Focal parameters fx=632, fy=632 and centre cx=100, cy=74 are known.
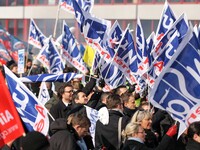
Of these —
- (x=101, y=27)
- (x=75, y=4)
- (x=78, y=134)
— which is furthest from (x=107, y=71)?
(x=78, y=134)

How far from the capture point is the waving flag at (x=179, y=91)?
6070 mm

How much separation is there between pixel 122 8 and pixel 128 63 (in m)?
28.7

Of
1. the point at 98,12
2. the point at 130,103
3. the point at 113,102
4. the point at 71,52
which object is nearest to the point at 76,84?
the point at 130,103

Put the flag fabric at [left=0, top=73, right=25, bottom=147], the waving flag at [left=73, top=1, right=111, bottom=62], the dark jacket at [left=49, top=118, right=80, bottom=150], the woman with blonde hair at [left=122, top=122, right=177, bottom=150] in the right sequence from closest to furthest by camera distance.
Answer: the flag fabric at [left=0, top=73, right=25, bottom=147] → the woman with blonde hair at [left=122, top=122, right=177, bottom=150] → the dark jacket at [left=49, top=118, right=80, bottom=150] → the waving flag at [left=73, top=1, right=111, bottom=62]

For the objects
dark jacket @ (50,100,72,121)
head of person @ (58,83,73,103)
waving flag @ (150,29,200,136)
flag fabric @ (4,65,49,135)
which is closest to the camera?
flag fabric @ (4,65,49,135)

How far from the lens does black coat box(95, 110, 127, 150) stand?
6.96 metres

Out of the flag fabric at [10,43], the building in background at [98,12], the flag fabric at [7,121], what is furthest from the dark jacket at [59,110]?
the building in background at [98,12]

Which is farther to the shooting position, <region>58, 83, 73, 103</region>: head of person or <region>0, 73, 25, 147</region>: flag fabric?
<region>58, 83, 73, 103</region>: head of person

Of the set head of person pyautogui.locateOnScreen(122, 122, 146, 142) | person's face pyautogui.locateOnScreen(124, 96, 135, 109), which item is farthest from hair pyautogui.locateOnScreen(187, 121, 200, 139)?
person's face pyautogui.locateOnScreen(124, 96, 135, 109)

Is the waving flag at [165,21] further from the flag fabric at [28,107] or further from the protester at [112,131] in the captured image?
the flag fabric at [28,107]

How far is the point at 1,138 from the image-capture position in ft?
16.0

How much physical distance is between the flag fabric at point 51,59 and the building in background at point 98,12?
23003mm

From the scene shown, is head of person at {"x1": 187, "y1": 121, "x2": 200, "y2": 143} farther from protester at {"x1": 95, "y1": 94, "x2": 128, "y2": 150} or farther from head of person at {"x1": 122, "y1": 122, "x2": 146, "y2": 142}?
protester at {"x1": 95, "y1": 94, "x2": 128, "y2": 150}

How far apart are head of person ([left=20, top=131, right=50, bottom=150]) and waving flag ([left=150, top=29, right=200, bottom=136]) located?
89.6 inches
